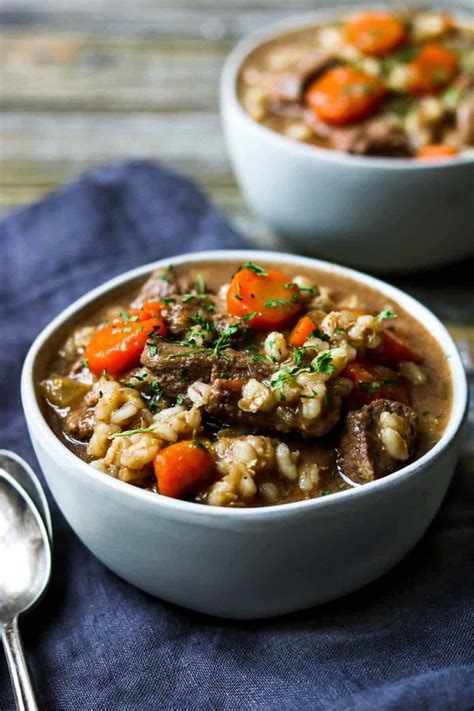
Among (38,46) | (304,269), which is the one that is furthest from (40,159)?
(304,269)

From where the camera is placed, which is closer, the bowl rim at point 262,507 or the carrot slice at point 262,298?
the bowl rim at point 262,507

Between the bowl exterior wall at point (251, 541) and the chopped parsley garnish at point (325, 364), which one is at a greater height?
the chopped parsley garnish at point (325, 364)

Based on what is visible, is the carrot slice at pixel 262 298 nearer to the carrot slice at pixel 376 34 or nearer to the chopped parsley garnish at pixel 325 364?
the chopped parsley garnish at pixel 325 364

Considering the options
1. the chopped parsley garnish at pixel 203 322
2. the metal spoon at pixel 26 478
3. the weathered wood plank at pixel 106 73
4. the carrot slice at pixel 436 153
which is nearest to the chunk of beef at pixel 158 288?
the chopped parsley garnish at pixel 203 322

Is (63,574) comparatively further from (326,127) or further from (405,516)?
(326,127)

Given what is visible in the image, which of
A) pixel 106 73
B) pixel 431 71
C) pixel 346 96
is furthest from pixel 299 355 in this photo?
pixel 106 73

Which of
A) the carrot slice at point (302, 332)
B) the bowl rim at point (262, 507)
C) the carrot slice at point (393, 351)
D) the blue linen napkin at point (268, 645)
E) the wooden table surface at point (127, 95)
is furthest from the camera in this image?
the wooden table surface at point (127, 95)
